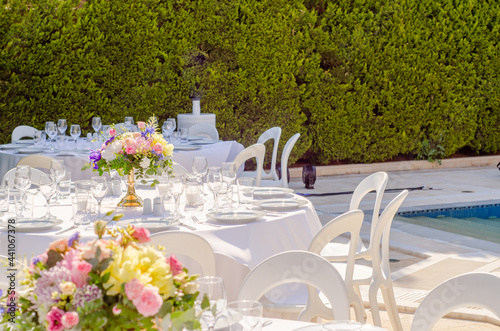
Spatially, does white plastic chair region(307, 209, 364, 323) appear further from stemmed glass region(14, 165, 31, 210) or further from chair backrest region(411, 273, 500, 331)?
stemmed glass region(14, 165, 31, 210)

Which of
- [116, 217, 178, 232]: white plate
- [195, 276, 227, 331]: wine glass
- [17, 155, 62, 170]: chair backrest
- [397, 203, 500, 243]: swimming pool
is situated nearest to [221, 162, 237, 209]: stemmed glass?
[116, 217, 178, 232]: white plate

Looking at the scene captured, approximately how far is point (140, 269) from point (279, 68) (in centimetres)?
1011

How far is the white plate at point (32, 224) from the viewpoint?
3420mm

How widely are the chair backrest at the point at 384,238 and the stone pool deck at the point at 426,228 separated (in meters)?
0.82

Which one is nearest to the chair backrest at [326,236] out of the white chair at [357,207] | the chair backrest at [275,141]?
the white chair at [357,207]

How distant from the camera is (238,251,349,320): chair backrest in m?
2.39

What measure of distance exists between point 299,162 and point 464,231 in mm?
4551

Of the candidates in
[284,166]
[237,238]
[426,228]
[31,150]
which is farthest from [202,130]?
[237,238]

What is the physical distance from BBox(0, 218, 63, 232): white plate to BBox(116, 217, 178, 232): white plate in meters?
0.33

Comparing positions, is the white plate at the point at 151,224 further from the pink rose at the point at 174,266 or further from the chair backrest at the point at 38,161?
the chair backrest at the point at 38,161

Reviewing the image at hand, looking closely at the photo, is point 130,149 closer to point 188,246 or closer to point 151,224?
point 151,224

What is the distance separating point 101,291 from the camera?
141cm

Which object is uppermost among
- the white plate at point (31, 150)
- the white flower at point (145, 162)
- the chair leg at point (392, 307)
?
the white plate at point (31, 150)

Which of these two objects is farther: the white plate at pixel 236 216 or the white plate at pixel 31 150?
the white plate at pixel 31 150
